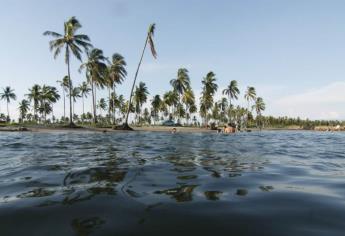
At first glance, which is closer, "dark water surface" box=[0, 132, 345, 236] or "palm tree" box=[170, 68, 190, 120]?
"dark water surface" box=[0, 132, 345, 236]

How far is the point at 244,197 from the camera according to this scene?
4.42 meters

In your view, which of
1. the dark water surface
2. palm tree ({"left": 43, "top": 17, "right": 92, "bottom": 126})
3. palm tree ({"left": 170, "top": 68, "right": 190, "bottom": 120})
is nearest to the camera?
the dark water surface

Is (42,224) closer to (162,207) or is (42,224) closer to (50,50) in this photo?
(162,207)

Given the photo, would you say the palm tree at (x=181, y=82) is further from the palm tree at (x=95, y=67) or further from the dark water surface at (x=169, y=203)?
the dark water surface at (x=169, y=203)

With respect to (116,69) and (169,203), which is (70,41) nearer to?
(116,69)

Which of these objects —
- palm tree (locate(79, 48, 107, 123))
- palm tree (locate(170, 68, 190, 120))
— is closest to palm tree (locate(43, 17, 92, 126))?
palm tree (locate(79, 48, 107, 123))

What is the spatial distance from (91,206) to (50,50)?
150ft

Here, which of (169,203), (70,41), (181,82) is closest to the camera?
(169,203)

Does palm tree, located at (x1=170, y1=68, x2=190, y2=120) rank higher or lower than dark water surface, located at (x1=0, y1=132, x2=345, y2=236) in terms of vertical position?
higher

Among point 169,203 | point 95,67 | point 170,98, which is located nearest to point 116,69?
point 95,67

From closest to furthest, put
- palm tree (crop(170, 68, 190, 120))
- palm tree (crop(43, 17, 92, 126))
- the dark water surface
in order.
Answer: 1. the dark water surface
2. palm tree (crop(43, 17, 92, 126))
3. palm tree (crop(170, 68, 190, 120))

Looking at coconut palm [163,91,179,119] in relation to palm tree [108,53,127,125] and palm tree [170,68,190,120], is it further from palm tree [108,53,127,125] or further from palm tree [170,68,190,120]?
palm tree [108,53,127,125]

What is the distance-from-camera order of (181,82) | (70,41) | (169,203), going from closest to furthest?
(169,203) → (70,41) → (181,82)

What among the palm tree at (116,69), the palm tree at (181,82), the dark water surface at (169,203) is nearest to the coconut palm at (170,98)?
the palm tree at (181,82)
